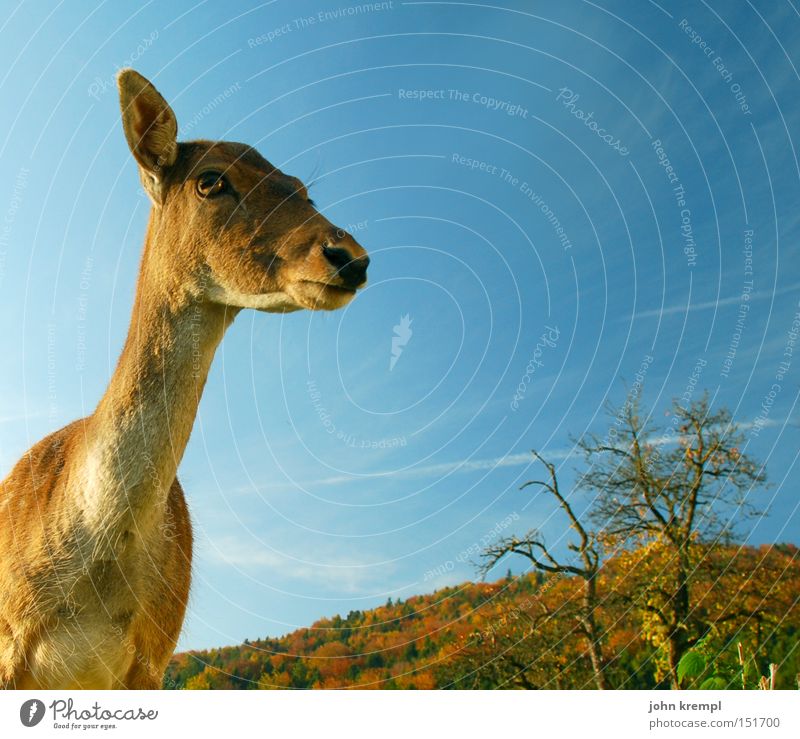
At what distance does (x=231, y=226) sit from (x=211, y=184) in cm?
64

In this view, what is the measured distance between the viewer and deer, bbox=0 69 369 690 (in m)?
6.34

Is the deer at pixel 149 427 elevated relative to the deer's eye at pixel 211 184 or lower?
lower

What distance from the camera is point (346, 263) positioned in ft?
20.0

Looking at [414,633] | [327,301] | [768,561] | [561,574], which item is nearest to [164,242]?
[327,301]

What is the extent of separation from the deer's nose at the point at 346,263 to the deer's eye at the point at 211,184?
1617mm

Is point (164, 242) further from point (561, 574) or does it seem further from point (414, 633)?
point (561, 574)

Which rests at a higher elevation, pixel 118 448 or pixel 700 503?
pixel 700 503

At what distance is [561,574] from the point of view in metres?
17.8

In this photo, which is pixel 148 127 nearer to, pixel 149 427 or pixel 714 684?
pixel 149 427

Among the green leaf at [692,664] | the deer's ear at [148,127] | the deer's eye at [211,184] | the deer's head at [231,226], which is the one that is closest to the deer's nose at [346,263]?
the deer's head at [231,226]

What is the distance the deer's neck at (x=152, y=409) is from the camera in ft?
21.2

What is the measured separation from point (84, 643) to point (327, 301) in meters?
3.66

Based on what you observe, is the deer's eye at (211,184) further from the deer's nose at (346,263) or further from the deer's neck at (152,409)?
the deer's nose at (346,263)
